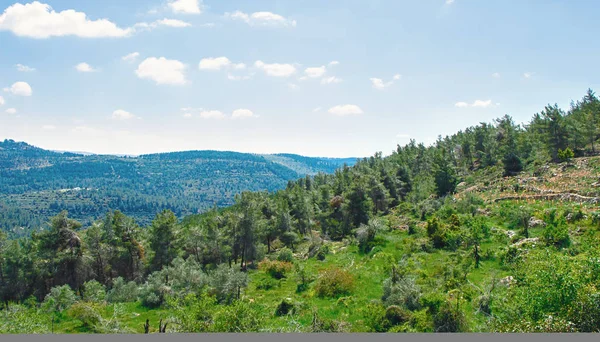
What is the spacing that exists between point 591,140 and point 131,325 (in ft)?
241

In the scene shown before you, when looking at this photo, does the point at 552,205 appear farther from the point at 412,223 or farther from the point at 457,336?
the point at 457,336

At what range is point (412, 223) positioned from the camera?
1640 inches

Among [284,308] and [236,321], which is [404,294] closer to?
[284,308]

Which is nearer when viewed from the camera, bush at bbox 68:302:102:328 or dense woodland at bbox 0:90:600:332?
dense woodland at bbox 0:90:600:332

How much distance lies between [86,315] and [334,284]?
17.3 metres

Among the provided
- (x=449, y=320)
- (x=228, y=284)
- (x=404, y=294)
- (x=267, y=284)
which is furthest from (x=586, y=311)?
(x=267, y=284)

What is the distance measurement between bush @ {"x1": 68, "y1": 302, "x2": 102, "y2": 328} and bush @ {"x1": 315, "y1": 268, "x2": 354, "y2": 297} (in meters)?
15.3

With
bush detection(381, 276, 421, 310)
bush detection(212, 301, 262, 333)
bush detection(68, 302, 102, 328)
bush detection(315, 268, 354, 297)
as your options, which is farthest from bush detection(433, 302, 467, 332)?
bush detection(68, 302, 102, 328)

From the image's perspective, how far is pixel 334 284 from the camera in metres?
26.4

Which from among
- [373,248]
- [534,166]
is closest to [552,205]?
Answer: [373,248]

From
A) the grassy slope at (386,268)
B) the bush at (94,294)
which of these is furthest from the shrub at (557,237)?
the bush at (94,294)

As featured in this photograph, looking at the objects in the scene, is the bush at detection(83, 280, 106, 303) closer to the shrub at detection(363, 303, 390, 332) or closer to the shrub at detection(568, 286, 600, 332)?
the shrub at detection(363, 303, 390, 332)

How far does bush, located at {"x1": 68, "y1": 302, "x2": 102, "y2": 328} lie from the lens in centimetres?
2295

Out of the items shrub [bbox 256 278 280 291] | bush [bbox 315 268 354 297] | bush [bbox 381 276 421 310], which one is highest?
bush [bbox 381 276 421 310]
